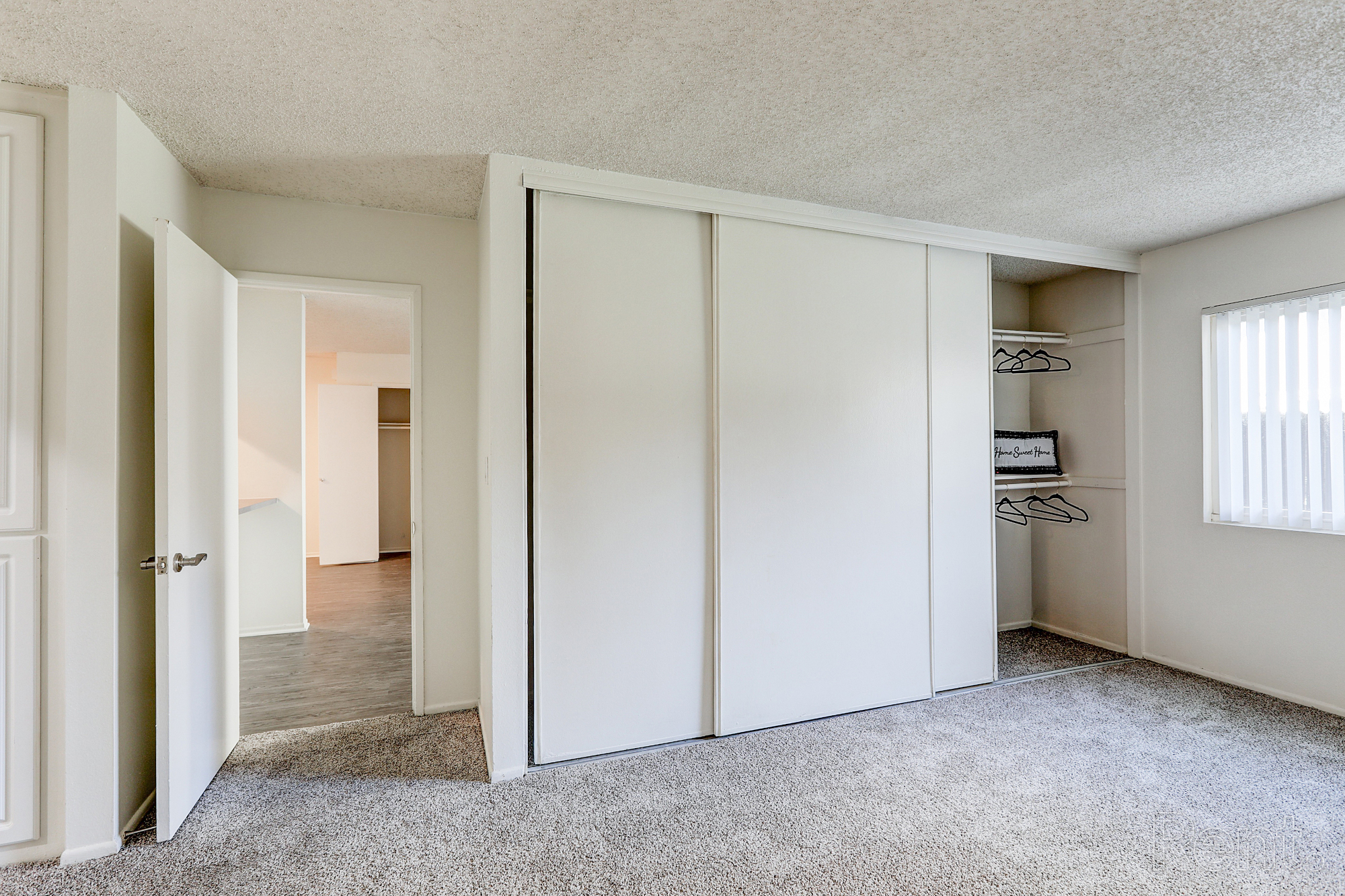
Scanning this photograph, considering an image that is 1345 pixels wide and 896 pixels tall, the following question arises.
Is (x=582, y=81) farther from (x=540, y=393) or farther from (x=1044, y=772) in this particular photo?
(x=1044, y=772)

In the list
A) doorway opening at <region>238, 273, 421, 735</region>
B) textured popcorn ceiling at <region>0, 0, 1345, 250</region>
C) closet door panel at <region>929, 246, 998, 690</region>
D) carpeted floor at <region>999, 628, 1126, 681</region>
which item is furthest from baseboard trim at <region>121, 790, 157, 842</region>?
carpeted floor at <region>999, 628, 1126, 681</region>

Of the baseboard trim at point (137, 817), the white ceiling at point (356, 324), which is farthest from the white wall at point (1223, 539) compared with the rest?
the baseboard trim at point (137, 817)

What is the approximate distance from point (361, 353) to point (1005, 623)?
732 cm

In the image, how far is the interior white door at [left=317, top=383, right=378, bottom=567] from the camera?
7.54 meters

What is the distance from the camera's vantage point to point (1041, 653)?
4.09 meters

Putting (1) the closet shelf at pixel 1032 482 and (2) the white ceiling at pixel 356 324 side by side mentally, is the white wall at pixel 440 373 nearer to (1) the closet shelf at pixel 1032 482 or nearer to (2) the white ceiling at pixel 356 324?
(2) the white ceiling at pixel 356 324

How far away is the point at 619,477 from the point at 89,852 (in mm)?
2141

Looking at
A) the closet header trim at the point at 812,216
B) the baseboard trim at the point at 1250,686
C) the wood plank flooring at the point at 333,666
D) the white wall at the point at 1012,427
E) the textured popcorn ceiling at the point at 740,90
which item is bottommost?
the wood plank flooring at the point at 333,666

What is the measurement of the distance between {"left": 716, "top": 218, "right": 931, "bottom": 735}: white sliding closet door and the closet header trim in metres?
0.06

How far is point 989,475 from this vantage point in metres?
3.58

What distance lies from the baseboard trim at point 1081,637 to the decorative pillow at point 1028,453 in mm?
1117

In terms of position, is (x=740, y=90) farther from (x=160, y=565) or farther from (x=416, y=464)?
(x=160, y=565)

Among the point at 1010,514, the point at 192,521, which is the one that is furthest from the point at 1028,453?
the point at 192,521

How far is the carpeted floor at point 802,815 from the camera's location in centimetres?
196
